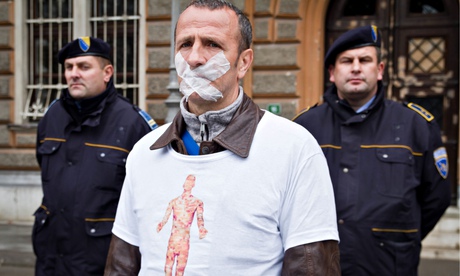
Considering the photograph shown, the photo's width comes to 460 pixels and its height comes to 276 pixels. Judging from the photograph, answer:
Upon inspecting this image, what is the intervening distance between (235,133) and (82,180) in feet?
5.83

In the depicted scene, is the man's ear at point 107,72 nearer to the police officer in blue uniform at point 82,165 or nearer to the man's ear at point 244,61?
the police officer in blue uniform at point 82,165

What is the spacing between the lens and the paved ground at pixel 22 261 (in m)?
6.00

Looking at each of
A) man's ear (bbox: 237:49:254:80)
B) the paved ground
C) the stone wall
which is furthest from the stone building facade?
man's ear (bbox: 237:49:254:80)

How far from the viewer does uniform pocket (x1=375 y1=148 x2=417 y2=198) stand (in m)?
2.72

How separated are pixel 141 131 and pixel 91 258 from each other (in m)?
0.73

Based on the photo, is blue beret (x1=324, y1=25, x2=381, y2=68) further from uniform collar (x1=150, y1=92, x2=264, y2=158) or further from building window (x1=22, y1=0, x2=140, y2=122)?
building window (x1=22, y1=0, x2=140, y2=122)

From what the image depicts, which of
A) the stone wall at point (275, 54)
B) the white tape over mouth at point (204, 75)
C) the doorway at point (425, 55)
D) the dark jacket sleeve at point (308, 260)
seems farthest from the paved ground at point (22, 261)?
the white tape over mouth at point (204, 75)

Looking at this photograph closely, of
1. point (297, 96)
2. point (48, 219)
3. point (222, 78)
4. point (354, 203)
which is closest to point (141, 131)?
point (48, 219)

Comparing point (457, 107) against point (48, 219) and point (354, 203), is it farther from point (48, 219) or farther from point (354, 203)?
point (48, 219)

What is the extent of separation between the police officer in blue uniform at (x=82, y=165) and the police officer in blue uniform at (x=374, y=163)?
102 cm

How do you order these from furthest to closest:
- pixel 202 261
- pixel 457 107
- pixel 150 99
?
pixel 150 99 → pixel 457 107 → pixel 202 261

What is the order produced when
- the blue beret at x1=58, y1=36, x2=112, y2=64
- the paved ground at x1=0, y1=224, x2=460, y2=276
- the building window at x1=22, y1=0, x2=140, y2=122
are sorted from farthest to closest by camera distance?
the building window at x1=22, y1=0, x2=140, y2=122, the paved ground at x1=0, y1=224, x2=460, y2=276, the blue beret at x1=58, y1=36, x2=112, y2=64

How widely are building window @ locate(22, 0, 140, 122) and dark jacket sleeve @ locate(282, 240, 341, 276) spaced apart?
23.4 feet

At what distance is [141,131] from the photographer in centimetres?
326
